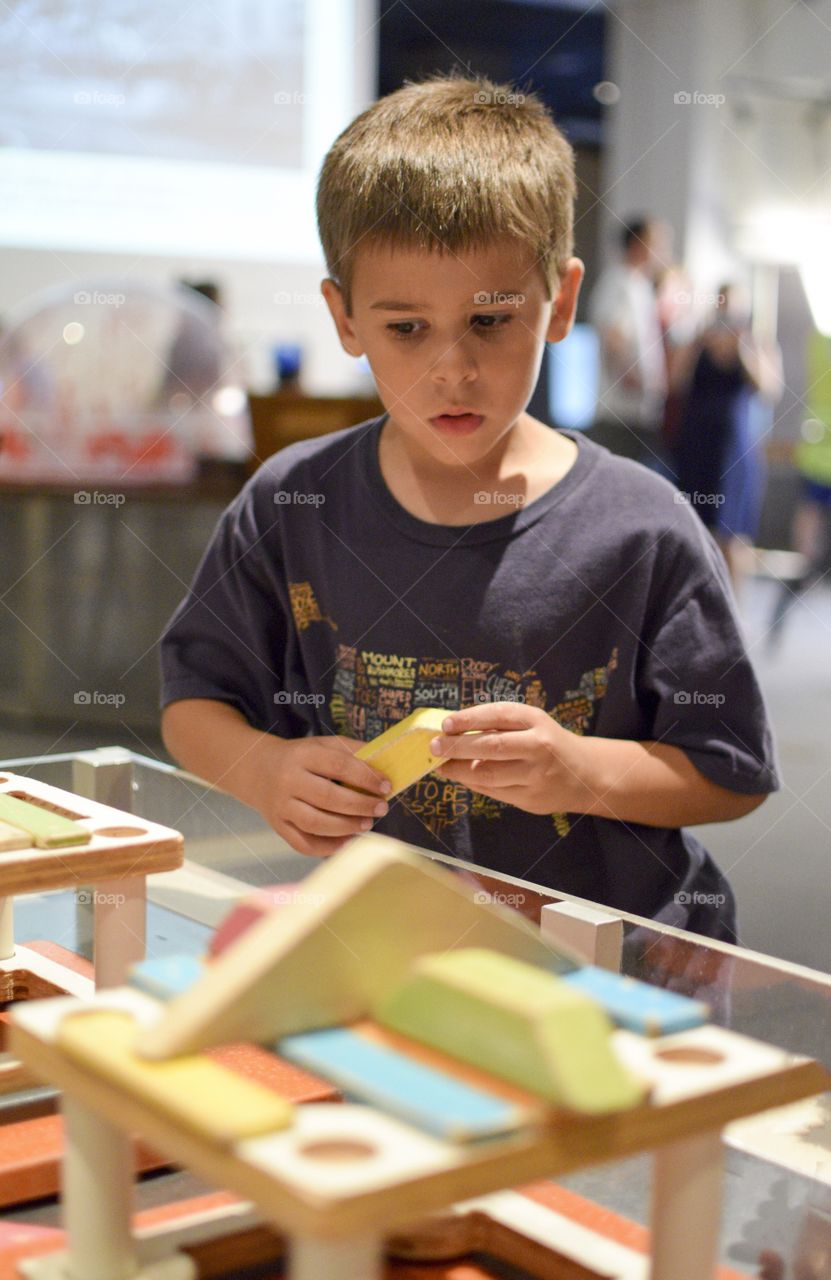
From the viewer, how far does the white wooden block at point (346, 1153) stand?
36cm

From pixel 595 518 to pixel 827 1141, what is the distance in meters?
0.52

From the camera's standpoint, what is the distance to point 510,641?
1.05 metres

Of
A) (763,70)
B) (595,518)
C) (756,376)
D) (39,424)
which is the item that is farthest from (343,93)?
(595,518)

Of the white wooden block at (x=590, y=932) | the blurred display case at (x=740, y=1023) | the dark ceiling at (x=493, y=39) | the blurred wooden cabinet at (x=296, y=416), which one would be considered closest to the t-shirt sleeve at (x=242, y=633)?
the blurred display case at (x=740, y=1023)

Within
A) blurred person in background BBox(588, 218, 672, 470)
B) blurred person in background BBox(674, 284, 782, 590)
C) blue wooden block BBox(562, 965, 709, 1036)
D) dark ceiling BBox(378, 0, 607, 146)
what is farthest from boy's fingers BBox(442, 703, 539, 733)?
dark ceiling BBox(378, 0, 607, 146)

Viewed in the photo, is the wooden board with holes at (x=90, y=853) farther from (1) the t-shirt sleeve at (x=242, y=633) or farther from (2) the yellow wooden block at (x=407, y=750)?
(1) the t-shirt sleeve at (x=242, y=633)

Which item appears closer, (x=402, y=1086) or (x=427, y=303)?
(x=402, y=1086)

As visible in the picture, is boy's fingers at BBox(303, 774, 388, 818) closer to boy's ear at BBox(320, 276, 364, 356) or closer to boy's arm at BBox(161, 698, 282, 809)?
boy's arm at BBox(161, 698, 282, 809)

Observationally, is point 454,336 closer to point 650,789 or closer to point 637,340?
point 650,789

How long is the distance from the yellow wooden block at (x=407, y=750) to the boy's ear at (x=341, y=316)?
0.36 m

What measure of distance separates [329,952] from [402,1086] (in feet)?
0.17

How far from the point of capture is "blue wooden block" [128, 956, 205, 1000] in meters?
0.46

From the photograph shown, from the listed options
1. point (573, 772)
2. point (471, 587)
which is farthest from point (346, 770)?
point (471, 587)

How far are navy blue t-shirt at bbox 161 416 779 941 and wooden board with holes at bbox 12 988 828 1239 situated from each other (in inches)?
19.3
